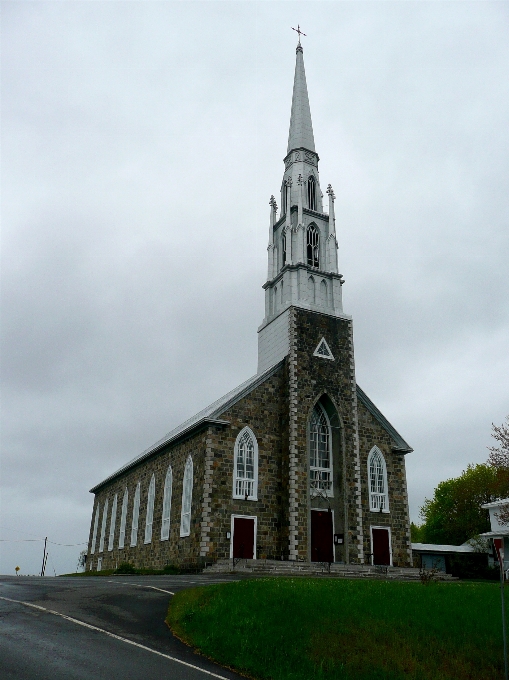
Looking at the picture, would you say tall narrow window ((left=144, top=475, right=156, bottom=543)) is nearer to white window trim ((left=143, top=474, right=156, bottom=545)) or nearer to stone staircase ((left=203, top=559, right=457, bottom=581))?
white window trim ((left=143, top=474, right=156, bottom=545))

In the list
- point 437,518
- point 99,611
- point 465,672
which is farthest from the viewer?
point 437,518

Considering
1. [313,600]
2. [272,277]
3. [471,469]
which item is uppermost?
[272,277]

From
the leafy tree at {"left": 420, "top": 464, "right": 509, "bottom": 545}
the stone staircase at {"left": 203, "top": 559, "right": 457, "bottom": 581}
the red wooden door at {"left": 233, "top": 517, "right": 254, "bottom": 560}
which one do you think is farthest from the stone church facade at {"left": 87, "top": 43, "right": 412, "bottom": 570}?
the leafy tree at {"left": 420, "top": 464, "right": 509, "bottom": 545}

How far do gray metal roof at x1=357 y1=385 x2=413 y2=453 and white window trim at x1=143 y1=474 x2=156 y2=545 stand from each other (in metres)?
14.1

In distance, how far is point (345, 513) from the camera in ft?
108

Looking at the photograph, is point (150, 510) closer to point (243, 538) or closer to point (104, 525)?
point (243, 538)

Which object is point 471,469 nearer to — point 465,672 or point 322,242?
point 322,242

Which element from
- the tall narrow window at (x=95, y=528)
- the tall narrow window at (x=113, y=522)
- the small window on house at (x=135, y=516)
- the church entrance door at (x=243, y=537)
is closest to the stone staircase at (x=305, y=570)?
the church entrance door at (x=243, y=537)

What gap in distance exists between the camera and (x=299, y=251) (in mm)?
38562

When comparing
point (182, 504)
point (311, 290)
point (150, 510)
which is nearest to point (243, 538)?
point (182, 504)

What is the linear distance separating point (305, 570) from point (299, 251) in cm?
1948

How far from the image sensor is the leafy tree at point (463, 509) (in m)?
58.4

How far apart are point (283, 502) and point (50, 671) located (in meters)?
23.0

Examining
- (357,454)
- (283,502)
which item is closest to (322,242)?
(357,454)
